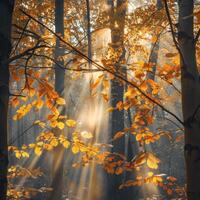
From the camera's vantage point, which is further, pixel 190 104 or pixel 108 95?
pixel 108 95

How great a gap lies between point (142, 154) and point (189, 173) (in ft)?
2.15

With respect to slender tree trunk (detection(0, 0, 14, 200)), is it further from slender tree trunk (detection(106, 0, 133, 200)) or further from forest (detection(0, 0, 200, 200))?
slender tree trunk (detection(106, 0, 133, 200))

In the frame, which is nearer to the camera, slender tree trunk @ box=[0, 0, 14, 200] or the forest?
slender tree trunk @ box=[0, 0, 14, 200]

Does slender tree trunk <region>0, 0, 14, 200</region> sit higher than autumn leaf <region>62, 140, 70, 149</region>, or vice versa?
slender tree trunk <region>0, 0, 14, 200</region>

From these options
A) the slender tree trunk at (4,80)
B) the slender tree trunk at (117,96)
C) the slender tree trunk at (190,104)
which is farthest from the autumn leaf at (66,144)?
the slender tree trunk at (117,96)

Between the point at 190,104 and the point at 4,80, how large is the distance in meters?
1.28

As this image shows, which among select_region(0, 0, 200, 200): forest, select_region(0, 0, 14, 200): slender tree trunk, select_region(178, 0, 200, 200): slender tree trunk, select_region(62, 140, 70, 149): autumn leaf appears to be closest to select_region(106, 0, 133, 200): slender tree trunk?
select_region(0, 0, 200, 200): forest

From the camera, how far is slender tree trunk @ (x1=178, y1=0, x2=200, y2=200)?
85.7 inches

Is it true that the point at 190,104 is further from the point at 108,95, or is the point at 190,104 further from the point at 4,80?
the point at 108,95

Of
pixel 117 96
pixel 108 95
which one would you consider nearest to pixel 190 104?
pixel 108 95

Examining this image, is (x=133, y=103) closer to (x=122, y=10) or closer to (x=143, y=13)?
(x=143, y=13)

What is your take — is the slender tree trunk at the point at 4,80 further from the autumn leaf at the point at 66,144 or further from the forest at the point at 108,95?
the autumn leaf at the point at 66,144

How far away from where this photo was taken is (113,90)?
38.1 feet

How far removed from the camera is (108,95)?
4.81m
